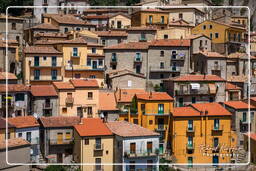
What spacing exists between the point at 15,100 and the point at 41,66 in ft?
7.84

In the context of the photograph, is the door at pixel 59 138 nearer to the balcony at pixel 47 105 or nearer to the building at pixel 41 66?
the balcony at pixel 47 105

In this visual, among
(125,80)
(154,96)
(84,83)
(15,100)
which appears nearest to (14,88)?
(15,100)

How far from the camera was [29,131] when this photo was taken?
14.0 m

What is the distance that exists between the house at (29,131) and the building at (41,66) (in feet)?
10.4

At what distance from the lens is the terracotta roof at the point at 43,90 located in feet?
51.8

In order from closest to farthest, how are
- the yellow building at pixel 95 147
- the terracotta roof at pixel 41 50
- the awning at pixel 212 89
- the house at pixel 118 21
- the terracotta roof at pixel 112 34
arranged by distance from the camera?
the yellow building at pixel 95 147 → the awning at pixel 212 89 → the terracotta roof at pixel 41 50 → the terracotta roof at pixel 112 34 → the house at pixel 118 21

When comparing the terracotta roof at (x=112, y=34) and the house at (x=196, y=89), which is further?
the terracotta roof at (x=112, y=34)

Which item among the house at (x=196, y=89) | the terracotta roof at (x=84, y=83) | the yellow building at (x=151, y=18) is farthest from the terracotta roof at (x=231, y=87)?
the yellow building at (x=151, y=18)

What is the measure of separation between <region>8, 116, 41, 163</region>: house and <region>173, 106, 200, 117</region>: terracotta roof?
4.61 meters

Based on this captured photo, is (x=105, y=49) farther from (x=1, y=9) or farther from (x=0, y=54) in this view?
(x=1, y=9)

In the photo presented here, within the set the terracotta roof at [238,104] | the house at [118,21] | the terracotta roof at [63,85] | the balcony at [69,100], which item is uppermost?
the house at [118,21]

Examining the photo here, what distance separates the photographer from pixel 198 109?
50.7ft

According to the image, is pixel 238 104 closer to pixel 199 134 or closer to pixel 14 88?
pixel 199 134

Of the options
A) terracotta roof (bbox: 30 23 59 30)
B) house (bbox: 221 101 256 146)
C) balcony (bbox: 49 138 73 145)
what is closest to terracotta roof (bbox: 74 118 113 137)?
balcony (bbox: 49 138 73 145)
